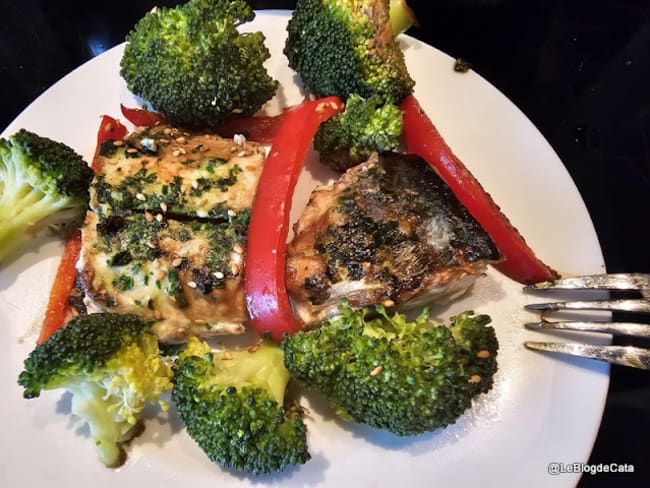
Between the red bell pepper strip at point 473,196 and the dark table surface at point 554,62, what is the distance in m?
0.97

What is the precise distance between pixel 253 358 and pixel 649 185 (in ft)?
8.32

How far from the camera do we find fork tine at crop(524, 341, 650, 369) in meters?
2.29

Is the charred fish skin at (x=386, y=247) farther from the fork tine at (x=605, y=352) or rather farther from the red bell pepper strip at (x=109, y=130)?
the red bell pepper strip at (x=109, y=130)

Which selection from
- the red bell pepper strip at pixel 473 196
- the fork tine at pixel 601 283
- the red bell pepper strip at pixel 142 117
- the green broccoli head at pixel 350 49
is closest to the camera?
the fork tine at pixel 601 283

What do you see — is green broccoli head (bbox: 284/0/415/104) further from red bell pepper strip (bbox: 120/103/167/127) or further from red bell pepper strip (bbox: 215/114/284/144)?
red bell pepper strip (bbox: 120/103/167/127)

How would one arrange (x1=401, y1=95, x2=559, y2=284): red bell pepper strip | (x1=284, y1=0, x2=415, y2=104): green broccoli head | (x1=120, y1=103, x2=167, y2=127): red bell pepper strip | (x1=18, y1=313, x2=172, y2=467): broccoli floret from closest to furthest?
(x1=18, y1=313, x2=172, y2=467): broccoli floret, (x1=401, y1=95, x2=559, y2=284): red bell pepper strip, (x1=284, y1=0, x2=415, y2=104): green broccoli head, (x1=120, y1=103, x2=167, y2=127): red bell pepper strip

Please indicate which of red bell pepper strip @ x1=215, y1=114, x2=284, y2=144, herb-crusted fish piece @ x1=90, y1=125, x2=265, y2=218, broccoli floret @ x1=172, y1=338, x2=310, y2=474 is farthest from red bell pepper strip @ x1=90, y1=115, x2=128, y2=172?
broccoli floret @ x1=172, y1=338, x2=310, y2=474

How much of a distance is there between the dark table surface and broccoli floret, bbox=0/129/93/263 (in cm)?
117

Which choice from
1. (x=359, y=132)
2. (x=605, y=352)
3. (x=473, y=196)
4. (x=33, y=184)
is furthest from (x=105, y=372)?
(x=605, y=352)

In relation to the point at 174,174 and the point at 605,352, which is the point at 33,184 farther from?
the point at 605,352

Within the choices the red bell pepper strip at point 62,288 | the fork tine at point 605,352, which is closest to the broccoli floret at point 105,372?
the red bell pepper strip at point 62,288

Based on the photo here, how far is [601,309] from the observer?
2.45 metres

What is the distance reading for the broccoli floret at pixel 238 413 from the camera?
2117 mm

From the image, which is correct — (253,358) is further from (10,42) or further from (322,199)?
(10,42)
